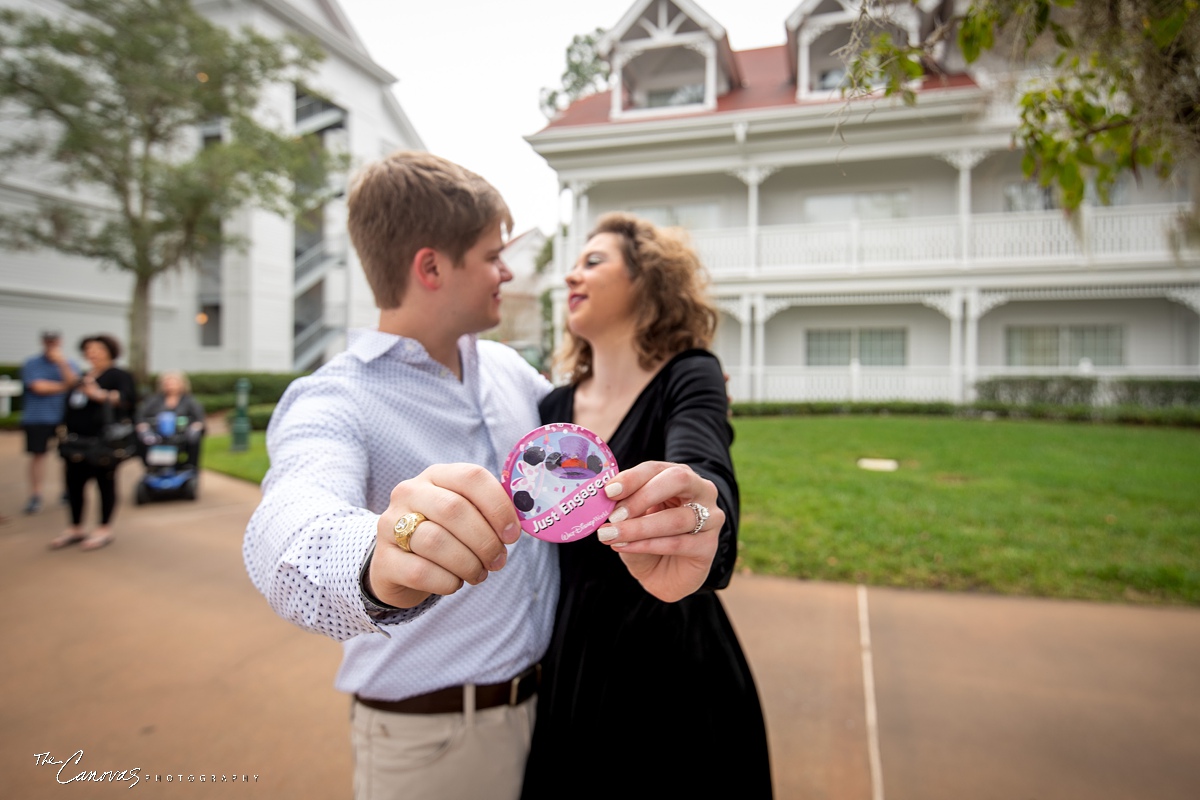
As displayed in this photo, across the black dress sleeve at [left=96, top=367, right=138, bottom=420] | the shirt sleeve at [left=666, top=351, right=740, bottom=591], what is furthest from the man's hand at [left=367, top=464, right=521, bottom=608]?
the black dress sleeve at [left=96, top=367, right=138, bottom=420]

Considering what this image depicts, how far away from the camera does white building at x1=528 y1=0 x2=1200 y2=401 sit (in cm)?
1199

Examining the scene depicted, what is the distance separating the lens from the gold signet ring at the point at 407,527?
29.8 inches

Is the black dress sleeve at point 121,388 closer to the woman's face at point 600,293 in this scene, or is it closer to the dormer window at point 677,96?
the woman's face at point 600,293

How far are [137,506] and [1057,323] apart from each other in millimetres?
15994

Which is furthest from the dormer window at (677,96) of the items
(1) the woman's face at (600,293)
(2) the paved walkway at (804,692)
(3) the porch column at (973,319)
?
(1) the woman's face at (600,293)

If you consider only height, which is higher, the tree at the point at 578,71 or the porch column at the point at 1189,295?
the porch column at the point at 1189,295

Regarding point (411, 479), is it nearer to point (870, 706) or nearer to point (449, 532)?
point (449, 532)

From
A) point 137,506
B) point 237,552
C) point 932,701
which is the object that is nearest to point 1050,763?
point 932,701

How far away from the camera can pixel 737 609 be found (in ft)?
12.4

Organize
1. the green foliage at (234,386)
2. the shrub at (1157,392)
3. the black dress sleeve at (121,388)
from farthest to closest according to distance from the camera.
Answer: the green foliage at (234,386)
the shrub at (1157,392)
the black dress sleeve at (121,388)

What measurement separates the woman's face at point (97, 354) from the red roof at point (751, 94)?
29.6ft

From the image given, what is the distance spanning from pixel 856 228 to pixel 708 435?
13054mm

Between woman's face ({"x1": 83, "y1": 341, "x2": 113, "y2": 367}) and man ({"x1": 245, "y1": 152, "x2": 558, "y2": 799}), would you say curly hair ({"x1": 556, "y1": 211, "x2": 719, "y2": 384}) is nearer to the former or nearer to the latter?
man ({"x1": 245, "y1": 152, "x2": 558, "y2": 799})

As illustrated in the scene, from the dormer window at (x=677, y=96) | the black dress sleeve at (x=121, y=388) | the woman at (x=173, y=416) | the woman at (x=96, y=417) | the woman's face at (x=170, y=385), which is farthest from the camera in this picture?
the dormer window at (x=677, y=96)
